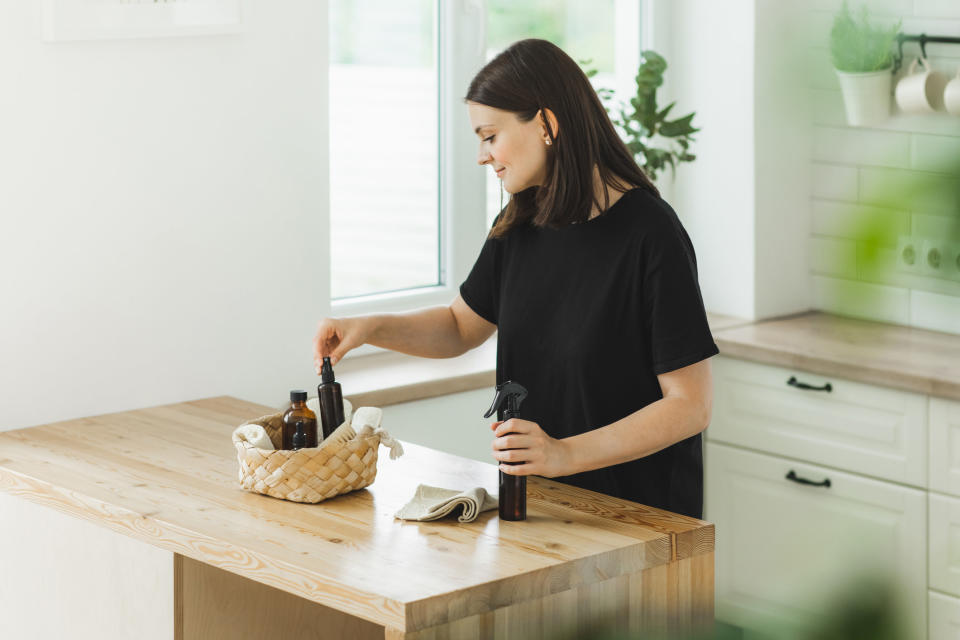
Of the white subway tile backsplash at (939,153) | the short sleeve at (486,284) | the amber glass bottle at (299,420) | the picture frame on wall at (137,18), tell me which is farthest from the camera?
the picture frame on wall at (137,18)

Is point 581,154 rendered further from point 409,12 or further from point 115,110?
point 409,12

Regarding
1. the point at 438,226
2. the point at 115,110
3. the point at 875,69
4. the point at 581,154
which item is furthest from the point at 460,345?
the point at 875,69

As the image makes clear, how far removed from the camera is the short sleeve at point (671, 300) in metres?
1.75

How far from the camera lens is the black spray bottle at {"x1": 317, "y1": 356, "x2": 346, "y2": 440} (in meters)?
1.84

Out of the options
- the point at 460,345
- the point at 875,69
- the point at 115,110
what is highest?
the point at 115,110

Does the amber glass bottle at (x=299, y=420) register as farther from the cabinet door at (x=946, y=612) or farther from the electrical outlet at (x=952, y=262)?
the electrical outlet at (x=952, y=262)

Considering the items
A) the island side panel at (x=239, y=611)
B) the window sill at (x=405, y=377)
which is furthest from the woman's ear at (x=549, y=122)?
the window sill at (x=405, y=377)

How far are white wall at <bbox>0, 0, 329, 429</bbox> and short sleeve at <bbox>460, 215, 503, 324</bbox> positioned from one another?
623 millimetres

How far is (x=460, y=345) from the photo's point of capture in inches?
84.7

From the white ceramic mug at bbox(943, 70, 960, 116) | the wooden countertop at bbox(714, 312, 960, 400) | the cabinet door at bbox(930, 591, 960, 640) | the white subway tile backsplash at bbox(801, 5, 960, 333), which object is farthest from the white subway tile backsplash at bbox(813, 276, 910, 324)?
the cabinet door at bbox(930, 591, 960, 640)

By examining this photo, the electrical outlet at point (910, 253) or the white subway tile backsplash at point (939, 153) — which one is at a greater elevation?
the white subway tile backsplash at point (939, 153)

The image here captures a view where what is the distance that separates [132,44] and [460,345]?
85 cm

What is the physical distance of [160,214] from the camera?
2.39 meters

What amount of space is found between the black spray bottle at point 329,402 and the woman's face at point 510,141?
1.29 feet
